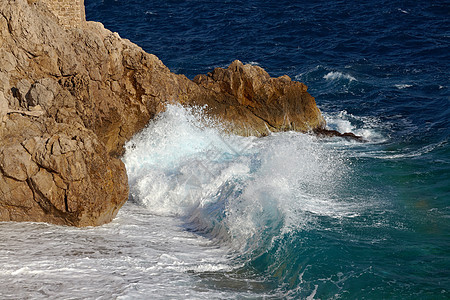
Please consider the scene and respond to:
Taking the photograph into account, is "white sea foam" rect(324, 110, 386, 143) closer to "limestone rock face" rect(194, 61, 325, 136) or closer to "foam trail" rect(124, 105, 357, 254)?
"limestone rock face" rect(194, 61, 325, 136)

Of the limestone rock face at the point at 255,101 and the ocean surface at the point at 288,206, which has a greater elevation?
the limestone rock face at the point at 255,101

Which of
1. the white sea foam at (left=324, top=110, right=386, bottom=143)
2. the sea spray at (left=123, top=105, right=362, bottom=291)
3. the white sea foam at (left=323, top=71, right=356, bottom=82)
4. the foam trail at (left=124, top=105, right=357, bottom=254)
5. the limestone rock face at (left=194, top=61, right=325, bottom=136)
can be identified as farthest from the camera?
the white sea foam at (left=323, top=71, right=356, bottom=82)

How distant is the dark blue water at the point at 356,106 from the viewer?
8.30 m

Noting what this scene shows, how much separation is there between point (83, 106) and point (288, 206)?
4.73 m

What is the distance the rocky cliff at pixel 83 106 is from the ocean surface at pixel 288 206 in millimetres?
461

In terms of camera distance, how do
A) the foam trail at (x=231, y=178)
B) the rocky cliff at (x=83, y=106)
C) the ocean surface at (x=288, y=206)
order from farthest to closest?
the foam trail at (x=231, y=178), the rocky cliff at (x=83, y=106), the ocean surface at (x=288, y=206)

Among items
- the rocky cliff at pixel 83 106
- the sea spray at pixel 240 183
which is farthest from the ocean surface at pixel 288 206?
the rocky cliff at pixel 83 106

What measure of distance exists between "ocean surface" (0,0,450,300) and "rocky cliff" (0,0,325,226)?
0.46 m

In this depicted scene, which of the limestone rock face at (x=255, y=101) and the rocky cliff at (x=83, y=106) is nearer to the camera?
the rocky cliff at (x=83, y=106)

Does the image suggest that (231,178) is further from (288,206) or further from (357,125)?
(357,125)

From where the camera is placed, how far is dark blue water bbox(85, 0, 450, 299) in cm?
830

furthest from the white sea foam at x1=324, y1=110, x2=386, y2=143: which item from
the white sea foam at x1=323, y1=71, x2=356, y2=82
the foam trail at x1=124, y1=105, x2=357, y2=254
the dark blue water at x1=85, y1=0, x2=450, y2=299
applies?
the white sea foam at x1=323, y1=71, x2=356, y2=82

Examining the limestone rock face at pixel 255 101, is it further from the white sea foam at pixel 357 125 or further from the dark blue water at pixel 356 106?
the dark blue water at pixel 356 106

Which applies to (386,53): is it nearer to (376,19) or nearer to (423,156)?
(376,19)
